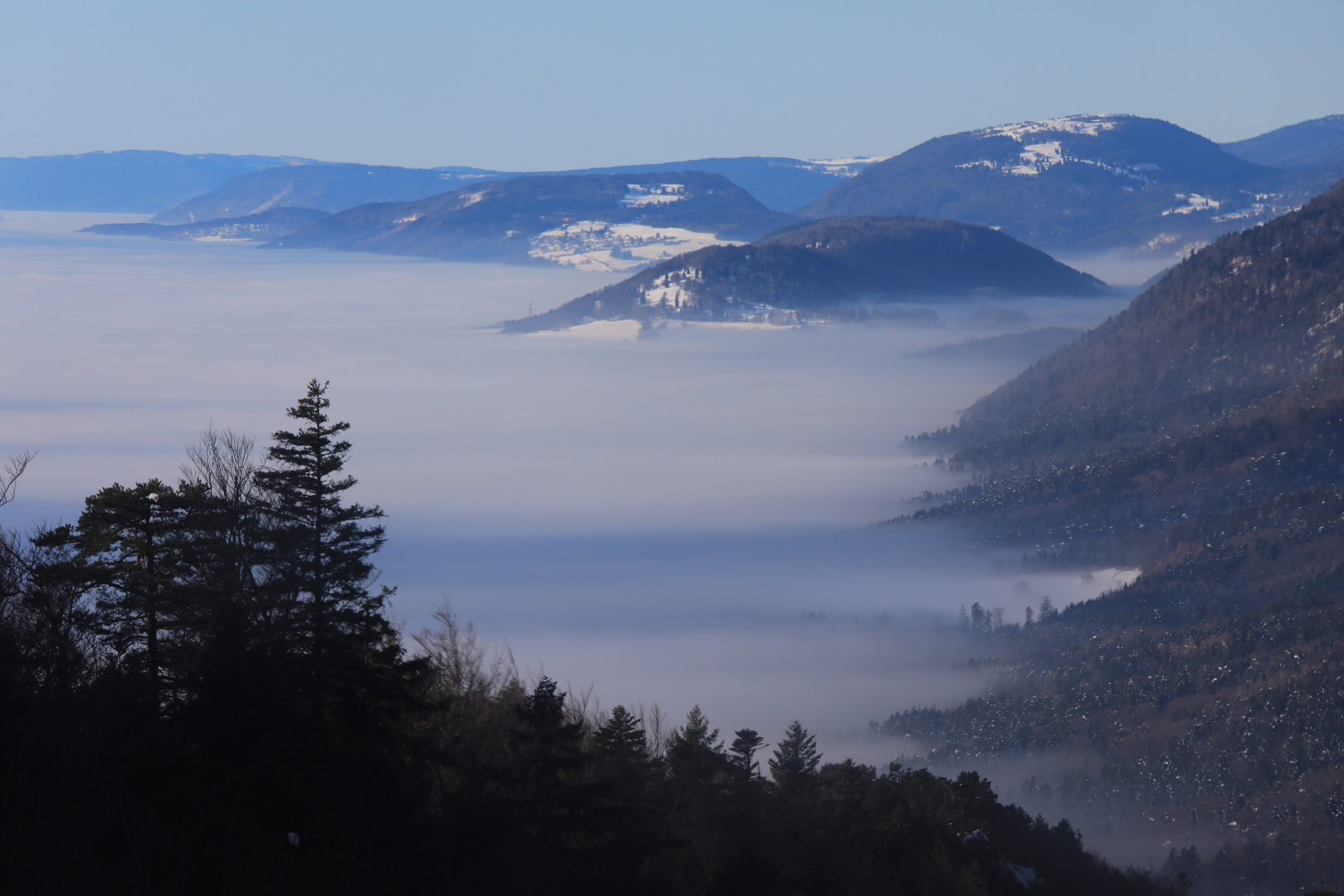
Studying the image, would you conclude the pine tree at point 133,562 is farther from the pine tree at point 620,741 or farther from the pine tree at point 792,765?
the pine tree at point 792,765

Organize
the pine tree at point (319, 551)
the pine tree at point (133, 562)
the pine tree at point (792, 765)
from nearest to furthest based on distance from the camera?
the pine tree at point (319, 551) → the pine tree at point (133, 562) → the pine tree at point (792, 765)

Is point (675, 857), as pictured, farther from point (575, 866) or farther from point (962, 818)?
point (962, 818)

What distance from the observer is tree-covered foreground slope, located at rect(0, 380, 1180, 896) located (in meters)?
25.9

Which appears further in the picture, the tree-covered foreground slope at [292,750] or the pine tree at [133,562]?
the pine tree at [133,562]

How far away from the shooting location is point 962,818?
6138cm

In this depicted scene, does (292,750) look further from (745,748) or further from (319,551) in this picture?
(745,748)

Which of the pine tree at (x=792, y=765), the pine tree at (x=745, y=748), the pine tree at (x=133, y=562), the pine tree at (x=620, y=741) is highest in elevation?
the pine tree at (x=133, y=562)

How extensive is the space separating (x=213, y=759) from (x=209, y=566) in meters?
9.03

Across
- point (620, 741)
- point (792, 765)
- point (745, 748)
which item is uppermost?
point (620, 741)

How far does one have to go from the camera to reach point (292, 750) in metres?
28.0

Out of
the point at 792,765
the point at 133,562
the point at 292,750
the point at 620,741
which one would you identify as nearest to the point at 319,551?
the point at 292,750

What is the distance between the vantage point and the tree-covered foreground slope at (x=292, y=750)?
2586 centimetres

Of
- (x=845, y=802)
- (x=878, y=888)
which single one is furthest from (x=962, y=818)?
(x=878, y=888)

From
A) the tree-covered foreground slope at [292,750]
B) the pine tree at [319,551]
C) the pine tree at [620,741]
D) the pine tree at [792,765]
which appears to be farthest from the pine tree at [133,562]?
the pine tree at [792,765]
